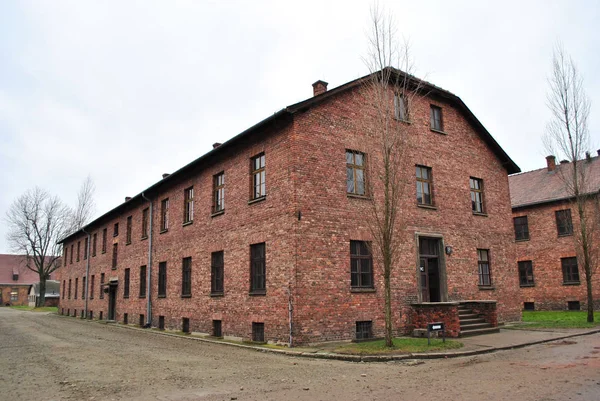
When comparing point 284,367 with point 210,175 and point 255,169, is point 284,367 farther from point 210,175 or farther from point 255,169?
point 210,175

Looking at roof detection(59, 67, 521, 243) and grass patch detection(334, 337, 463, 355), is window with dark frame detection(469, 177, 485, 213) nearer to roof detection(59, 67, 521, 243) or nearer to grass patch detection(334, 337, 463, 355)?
roof detection(59, 67, 521, 243)

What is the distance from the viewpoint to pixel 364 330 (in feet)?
46.9

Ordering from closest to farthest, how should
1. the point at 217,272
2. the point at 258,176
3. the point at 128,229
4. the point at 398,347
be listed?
the point at 398,347, the point at 258,176, the point at 217,272, the point at 128,229

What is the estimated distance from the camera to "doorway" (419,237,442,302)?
1653cm

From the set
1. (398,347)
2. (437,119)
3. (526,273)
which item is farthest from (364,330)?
(526,273)

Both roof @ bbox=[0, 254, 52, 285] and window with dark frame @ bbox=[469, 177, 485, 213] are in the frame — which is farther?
roof @ bbox=[0, 254, 52, 285]

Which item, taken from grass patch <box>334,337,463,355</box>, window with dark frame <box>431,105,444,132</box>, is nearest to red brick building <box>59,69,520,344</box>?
window with dark frame <box>431,105,444,132</box>

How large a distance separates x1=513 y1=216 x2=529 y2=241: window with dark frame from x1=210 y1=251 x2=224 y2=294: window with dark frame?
866 inches

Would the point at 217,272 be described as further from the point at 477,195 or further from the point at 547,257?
the point at 547,257

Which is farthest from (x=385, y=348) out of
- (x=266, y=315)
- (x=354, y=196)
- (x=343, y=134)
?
(x=343, y=134)

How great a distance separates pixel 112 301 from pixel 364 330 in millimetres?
19966

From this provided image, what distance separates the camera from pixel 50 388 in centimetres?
817

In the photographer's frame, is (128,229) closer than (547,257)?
Yes

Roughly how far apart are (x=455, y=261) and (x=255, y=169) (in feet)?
26.6
